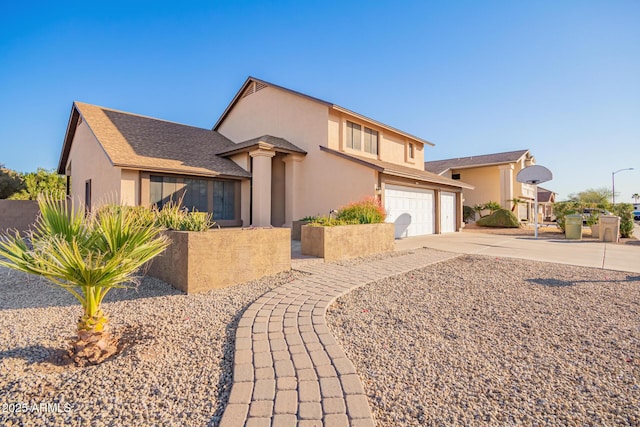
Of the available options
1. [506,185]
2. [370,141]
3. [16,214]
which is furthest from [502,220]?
[16,214]

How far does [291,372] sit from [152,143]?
1509 cm

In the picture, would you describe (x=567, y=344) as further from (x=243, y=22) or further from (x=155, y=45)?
(x=155, y=45)

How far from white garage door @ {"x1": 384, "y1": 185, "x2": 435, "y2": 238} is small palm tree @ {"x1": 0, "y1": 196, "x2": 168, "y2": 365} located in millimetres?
11538

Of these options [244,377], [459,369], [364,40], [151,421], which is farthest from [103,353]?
[364,40]

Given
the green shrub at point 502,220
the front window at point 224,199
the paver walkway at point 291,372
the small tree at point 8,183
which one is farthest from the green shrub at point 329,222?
the small tree at point 8,183

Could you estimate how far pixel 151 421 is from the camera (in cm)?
205

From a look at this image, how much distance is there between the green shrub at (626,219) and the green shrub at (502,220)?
21.7 feet

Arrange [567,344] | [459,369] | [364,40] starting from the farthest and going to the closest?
[364,40] → [567,344] → [459,369]

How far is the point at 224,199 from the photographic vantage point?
48.8 ft

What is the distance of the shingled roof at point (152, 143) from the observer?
1229cm

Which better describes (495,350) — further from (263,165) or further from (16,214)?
(16,214)

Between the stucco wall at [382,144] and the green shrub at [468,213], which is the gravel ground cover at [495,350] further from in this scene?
the green shrub at [468,213]

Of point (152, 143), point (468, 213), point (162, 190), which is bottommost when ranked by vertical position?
point (468, 213)

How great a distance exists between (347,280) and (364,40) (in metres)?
11.6
